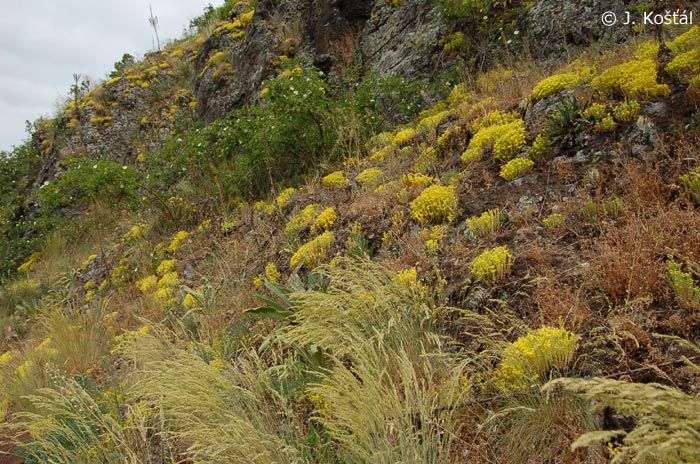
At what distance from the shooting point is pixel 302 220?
17.6ft

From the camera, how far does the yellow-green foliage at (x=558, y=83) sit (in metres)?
4.41

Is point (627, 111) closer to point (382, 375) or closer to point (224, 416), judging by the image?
point (382, 375)

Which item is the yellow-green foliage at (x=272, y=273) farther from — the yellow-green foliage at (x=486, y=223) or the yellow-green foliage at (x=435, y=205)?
the yellow-green foliage at (x=486, y=223)

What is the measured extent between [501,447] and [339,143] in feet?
18.1

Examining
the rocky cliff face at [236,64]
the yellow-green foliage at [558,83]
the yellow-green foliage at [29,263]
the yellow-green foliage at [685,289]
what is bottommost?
the yellow-green foliage at [685,289]

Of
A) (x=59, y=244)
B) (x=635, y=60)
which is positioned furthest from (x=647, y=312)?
(x=59, y=244)

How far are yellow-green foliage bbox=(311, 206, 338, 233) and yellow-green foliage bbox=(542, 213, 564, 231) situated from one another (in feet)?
8.04

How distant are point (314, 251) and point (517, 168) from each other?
2185 mm

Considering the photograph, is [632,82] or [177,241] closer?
[632,82]

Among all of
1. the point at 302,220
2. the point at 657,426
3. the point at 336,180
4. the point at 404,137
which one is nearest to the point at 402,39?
the point at 404,137

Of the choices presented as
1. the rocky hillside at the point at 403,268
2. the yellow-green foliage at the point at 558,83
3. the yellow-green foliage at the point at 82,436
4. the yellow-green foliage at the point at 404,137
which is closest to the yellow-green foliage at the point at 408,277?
the rocky hillside at the point at 403,268

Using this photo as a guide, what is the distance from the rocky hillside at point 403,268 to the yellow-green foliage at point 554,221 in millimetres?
31

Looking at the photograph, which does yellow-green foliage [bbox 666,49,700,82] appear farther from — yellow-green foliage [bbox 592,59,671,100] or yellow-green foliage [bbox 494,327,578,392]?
yellow-green foliage [bbox 494,327,578,392]

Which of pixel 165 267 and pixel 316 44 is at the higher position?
pixel 316 44
